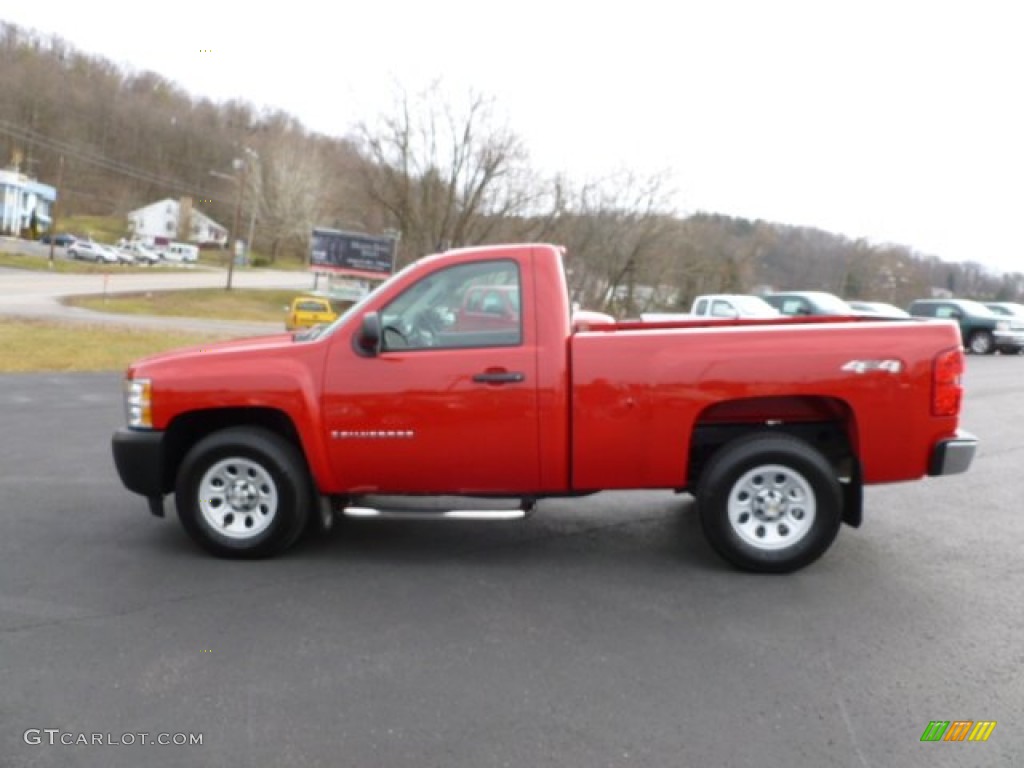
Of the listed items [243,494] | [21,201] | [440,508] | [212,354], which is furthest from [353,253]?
[21,201]

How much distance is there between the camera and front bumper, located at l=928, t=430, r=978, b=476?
4812 mm

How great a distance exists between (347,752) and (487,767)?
52cm

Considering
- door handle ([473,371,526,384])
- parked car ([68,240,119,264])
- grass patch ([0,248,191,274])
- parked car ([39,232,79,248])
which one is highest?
parked car ([39,232,79,248])

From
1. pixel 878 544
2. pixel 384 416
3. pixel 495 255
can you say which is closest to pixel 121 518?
pixel 384 416

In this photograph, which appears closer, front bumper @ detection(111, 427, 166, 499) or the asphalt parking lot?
the asphalt parking lot

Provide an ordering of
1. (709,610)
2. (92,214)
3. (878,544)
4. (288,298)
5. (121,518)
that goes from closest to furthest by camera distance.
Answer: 1. (709,610)
2. (878,544)
3. (121,518)
4. (288,298)
5. (92,214)

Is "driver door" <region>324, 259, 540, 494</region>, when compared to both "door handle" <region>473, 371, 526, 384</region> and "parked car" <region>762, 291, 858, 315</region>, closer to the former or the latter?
"door handle" <region>473, 371, 526, 384</region>

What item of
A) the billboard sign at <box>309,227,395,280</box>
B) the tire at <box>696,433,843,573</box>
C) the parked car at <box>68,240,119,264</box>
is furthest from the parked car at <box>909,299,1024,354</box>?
the parked car at <box>68,240,119,264</box>

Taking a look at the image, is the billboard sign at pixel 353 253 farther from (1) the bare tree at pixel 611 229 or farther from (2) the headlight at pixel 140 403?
(2) the headlight at pixel 140 403

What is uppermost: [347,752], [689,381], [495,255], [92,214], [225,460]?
[92,214]

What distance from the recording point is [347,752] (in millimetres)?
3088

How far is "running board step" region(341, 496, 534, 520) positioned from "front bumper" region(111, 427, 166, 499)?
1.15 m

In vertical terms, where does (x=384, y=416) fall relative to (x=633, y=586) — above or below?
above

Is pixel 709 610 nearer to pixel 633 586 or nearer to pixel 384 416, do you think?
pixel 633 586
